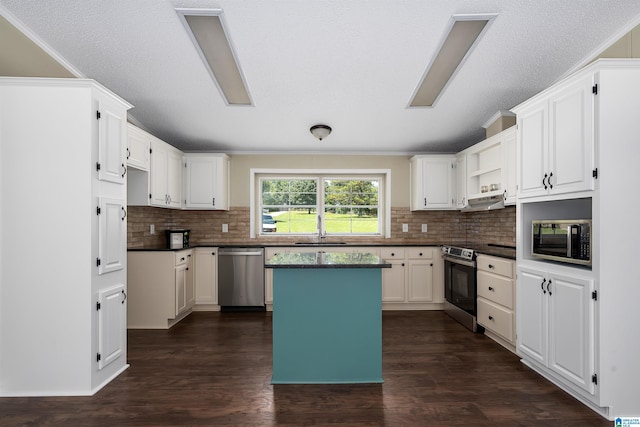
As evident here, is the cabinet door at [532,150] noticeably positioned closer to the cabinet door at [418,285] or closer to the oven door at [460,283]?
the oven door at [460,283]

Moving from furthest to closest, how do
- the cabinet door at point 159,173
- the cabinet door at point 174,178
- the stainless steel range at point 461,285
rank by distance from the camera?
1. the cabinet door at point 174,178
2. the cabinet door at point 159,173
3. the stainless steel range at point 461,285

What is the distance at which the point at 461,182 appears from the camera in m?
5.08

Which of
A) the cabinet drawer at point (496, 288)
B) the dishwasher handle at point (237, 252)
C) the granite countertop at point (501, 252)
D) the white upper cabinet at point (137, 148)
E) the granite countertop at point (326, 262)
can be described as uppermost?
the white upper cabinet at point (137, 148)

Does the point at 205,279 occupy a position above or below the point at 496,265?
below

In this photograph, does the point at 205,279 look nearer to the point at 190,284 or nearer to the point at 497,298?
the point at 190,284

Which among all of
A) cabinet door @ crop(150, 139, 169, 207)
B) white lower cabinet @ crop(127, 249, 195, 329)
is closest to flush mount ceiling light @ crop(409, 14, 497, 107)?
cabinet door @ crop(150, 139, 169, 207)

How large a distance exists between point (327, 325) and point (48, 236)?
2.10m

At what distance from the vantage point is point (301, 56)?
9.99 feet

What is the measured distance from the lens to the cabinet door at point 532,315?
2.77 meters

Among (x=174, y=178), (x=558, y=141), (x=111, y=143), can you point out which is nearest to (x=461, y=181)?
(x=558, y=141)

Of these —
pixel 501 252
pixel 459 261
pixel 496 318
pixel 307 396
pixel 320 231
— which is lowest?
pixel 307 396

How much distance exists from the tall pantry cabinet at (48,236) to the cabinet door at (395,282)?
3538 millimetres

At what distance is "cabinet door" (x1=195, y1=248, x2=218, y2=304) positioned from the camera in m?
5.03

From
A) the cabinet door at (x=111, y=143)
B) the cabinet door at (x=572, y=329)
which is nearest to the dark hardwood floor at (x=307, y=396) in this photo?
the cabinet door at (x=572, y=329)
